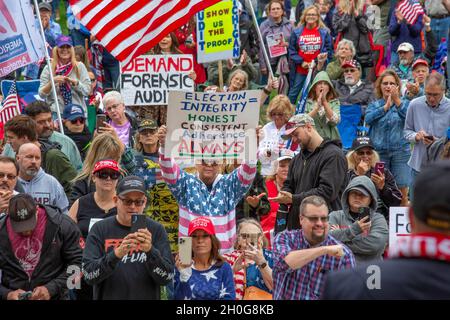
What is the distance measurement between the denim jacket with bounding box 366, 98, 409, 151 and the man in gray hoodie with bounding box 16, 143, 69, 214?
4951 millimetres

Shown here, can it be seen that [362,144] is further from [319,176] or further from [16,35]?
[16,35]

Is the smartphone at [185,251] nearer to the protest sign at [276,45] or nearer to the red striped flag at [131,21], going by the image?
the red striped flag at [131,21]

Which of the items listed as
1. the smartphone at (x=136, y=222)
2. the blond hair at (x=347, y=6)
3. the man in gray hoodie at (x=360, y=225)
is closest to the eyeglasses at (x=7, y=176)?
the smartphone at (x=136, y=222)

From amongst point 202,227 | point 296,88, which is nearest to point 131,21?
point 202,227

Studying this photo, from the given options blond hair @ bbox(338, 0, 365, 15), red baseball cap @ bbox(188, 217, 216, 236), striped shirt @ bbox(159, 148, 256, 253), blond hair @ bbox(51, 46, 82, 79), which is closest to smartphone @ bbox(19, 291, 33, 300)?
red baseball cap @ bbox(188, 217, 216, 236)

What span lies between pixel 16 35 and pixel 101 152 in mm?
3450

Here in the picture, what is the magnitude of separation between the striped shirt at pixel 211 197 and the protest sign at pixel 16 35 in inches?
161

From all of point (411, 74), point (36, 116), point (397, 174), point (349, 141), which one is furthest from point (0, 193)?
point (411, 74)

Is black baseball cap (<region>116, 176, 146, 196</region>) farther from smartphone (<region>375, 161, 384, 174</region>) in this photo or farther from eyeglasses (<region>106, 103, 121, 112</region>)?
eyeglasses (<region>106, 103, 121, 112</region>)

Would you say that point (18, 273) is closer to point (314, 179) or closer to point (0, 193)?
point (0, 193)

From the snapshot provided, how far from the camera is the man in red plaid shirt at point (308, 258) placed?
317 inches

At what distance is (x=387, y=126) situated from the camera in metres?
14.0

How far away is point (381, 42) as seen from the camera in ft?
64.8

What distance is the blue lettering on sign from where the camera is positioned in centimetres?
1351
